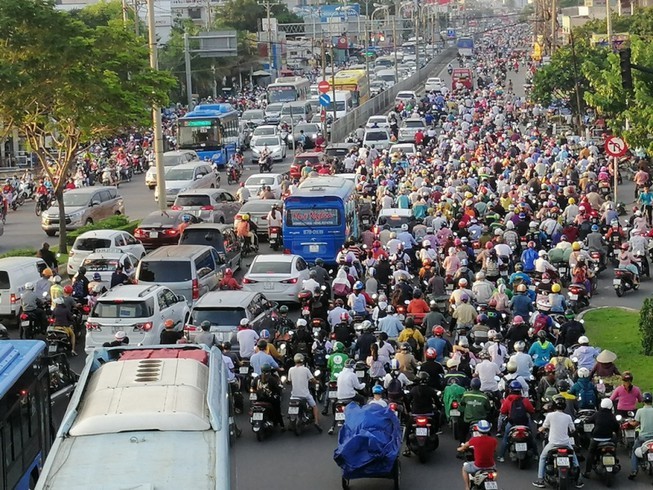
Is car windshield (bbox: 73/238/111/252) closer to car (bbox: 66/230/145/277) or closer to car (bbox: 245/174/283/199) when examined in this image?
car (bbox: 66/230/145/277)

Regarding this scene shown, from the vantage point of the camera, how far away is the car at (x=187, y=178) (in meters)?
47.3

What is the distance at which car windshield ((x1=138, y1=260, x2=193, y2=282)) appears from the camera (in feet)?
89.7

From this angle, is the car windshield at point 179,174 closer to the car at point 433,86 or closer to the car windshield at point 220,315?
the car windshield at point 220,315

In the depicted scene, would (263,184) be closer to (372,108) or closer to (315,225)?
(315,225)

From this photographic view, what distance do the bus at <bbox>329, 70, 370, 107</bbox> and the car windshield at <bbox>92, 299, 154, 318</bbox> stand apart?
58430mm

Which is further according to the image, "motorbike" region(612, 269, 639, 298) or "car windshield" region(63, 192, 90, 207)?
"car windshield" region(63, 192, 90, 207)

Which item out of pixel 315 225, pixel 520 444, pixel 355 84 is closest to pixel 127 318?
pixel 520 444

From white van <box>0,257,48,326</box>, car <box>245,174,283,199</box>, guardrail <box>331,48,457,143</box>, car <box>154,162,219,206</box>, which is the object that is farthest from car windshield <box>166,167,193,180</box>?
white van <box>0,257,48,326</box>

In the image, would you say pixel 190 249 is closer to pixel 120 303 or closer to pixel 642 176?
pixel 120 303

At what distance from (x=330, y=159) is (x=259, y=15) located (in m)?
83.2

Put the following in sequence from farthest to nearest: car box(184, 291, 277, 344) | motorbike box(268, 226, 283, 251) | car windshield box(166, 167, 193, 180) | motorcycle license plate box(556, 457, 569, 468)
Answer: car windshield box(166, 167, 193, 180)
motorbike box(268, 226, 283, 251)
car box(184, 291, 277, 344)
motorcycle license plate box(556, 457, 569, 468)

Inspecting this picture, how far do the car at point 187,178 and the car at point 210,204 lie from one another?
5.69 metres

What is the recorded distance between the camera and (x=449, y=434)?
1906cm

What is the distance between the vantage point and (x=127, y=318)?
23500mm
